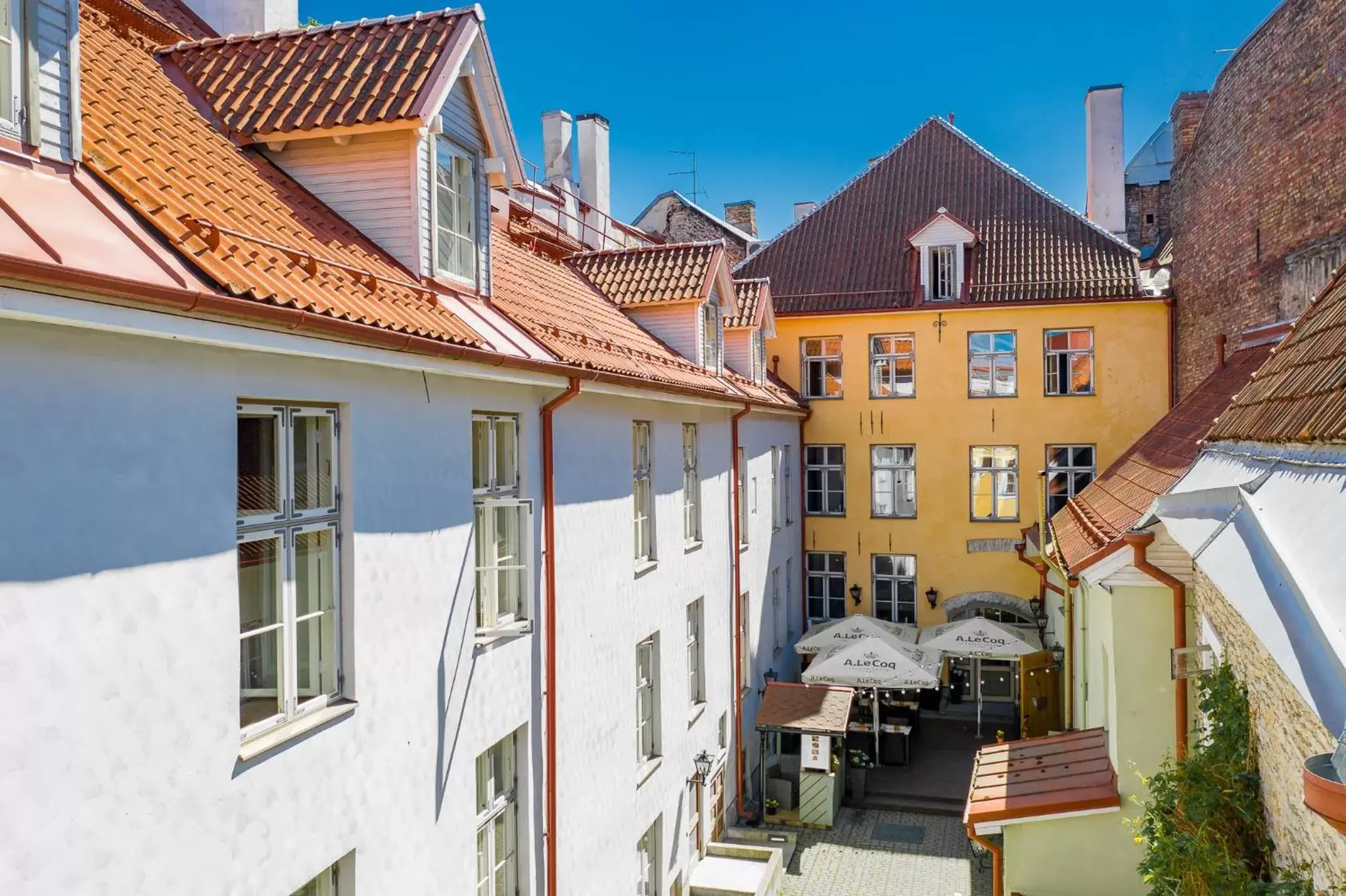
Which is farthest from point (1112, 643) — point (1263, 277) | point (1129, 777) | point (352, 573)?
point (1263, 277)

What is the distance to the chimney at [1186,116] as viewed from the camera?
61.6 feet

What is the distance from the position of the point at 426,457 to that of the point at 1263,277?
1292 cm

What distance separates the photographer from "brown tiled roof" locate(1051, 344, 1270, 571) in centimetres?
1038

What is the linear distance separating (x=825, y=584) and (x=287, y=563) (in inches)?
730

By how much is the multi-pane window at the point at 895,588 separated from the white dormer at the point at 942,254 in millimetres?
6089

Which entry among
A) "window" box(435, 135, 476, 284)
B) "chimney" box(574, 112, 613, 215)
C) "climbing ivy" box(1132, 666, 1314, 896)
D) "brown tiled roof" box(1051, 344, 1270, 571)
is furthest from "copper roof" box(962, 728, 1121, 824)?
"chimney" box(574, 112, 613, 215)

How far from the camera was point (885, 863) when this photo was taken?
578 inches

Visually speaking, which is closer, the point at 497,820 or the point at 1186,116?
the point at 497,820

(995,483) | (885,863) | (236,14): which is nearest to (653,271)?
(236,14)

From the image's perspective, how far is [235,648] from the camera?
16.4ft

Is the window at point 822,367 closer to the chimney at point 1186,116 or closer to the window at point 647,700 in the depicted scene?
the chimney at point 1186,116

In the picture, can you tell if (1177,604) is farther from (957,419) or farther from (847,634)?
(957,419)

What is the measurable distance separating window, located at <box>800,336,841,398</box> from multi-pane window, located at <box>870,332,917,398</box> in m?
0.78

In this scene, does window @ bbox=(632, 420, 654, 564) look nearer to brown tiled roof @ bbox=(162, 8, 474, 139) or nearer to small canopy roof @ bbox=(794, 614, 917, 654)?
brown tiled roof @ bbox=(162, 8, 474, 139)
